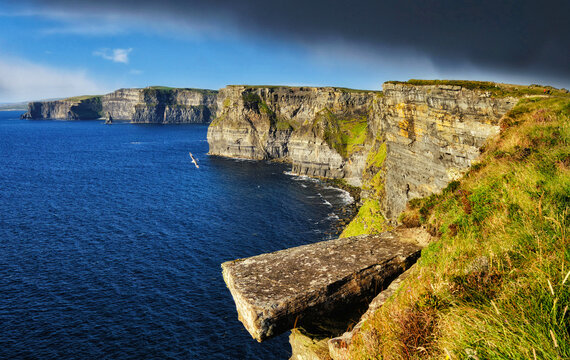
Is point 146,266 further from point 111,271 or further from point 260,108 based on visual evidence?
point 260,108

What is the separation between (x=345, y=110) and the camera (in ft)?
409

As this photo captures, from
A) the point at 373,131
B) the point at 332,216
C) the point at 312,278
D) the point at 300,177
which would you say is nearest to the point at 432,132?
the point at 312,278

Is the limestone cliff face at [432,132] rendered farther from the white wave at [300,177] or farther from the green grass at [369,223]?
the white wave at [300,177]

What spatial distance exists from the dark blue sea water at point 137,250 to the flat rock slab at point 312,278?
92.5ft

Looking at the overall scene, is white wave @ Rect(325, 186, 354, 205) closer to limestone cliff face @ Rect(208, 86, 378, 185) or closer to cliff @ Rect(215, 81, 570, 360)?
limestone cliff face @ Rect(208, 86, 378, 185)

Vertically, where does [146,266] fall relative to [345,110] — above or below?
below

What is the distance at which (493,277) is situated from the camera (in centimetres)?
611

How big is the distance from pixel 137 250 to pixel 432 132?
46627 millimetres

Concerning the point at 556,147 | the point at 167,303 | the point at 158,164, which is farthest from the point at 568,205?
the point at 158,164

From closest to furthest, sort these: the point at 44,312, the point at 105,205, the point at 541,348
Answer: the point at 541,348
the point at 44,312
the point at 105,205

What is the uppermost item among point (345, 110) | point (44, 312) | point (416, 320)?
point (345, 110)

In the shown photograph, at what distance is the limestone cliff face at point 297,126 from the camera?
111250 millimetres

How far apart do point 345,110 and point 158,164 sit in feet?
242

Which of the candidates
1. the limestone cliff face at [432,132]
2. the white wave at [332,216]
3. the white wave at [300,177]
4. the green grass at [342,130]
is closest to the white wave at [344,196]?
the white wave at [300,177]
